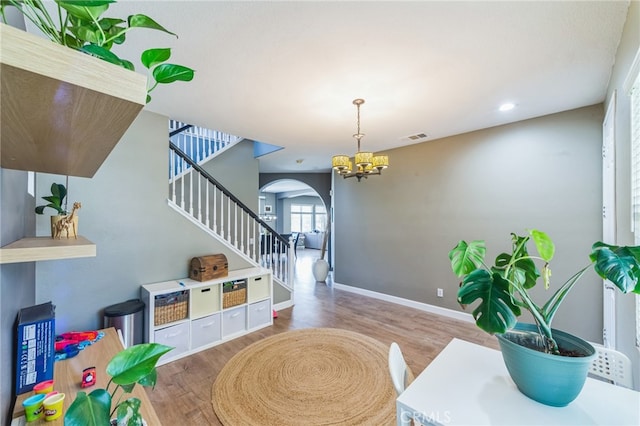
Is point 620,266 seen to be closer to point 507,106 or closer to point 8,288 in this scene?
point 8,288

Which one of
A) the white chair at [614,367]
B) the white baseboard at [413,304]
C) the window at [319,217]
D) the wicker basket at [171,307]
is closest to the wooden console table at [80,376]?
the wicker basket at [171,307]

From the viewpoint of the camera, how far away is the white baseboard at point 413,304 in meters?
3.65

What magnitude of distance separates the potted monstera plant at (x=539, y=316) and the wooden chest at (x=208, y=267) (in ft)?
8.88

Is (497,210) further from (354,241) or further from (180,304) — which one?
(180,304)

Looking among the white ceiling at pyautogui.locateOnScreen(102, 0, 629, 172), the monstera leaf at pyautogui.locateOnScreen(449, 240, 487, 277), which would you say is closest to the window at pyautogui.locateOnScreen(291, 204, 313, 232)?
the white ceiling at pyautogui.locateOnScreen(102, 0, 629, 172)

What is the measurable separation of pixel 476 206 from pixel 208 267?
364cm

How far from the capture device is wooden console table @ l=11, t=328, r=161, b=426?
1.03m

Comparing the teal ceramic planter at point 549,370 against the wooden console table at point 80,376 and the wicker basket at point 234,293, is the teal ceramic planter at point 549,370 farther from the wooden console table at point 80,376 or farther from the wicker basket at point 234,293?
the wicker basket at point 234,293

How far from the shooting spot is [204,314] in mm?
2881

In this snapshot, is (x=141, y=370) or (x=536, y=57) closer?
(x=141, y=370)

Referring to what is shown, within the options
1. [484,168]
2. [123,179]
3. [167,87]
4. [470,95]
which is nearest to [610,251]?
[470,95]

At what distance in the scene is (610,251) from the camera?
962mm

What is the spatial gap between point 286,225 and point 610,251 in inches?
476

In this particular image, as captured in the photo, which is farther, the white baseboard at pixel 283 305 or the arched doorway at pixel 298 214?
the arched doorway at pixel 298 214
